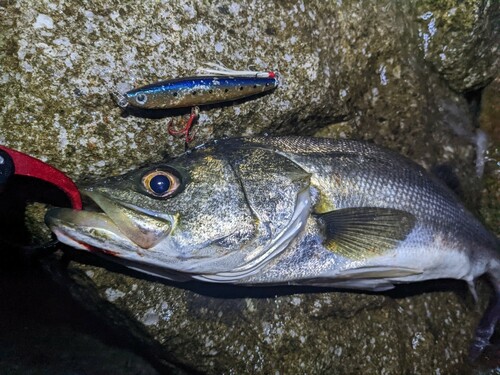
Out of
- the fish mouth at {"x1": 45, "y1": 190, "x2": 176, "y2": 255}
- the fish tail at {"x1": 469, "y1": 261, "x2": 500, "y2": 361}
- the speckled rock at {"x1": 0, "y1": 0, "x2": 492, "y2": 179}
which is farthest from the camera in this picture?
the fish tail at {"x1": 469, "y1": 261, "x2": 500, "y2": 361}

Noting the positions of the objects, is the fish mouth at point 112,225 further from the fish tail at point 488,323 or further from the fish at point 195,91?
the fish tail at point 488,323

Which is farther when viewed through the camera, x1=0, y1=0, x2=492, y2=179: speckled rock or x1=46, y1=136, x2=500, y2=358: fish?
x1=0, y1=0, x2=492, y2=179: speckled rock

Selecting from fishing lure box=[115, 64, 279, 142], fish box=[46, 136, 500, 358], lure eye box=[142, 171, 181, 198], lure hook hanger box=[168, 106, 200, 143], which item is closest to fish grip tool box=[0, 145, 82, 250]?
fish box=[46, 136, 500, 358]

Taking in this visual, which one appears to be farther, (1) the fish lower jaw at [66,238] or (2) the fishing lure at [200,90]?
(2) the fishing lure at [200,90]

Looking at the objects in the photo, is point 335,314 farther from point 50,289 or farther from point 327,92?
point 50,289

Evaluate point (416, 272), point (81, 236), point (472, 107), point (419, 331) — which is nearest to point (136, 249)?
point (81, 236)

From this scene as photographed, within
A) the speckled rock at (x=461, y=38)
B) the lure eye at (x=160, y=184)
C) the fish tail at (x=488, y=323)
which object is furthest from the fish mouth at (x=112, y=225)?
the speckled rock at (x=461, y=38)

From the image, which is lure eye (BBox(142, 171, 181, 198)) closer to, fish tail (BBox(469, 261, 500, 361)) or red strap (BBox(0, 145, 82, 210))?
red strap (BBox(0, 145, 82, 210))
